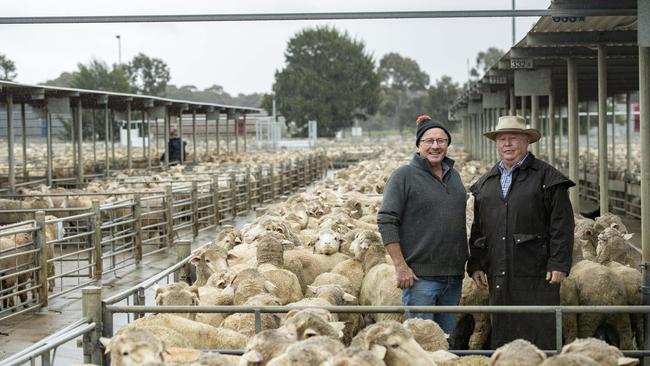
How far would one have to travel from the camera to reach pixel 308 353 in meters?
4.69

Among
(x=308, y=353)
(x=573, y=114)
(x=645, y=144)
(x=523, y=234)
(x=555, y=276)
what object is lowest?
(x=308, y=353)

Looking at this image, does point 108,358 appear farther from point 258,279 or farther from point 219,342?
point 258,279

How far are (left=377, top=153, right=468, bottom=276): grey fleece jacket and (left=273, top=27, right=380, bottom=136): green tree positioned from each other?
84.3m

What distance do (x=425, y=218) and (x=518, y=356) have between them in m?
1.98

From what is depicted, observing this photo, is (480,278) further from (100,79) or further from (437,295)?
(100,79)

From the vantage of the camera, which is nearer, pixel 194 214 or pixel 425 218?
pixel 425 218

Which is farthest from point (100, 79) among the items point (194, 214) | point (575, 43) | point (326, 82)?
point (575, 43)

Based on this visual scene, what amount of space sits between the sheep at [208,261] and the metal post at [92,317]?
3377 millimetres

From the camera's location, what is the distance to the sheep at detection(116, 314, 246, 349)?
254 inches

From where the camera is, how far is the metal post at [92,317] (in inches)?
239

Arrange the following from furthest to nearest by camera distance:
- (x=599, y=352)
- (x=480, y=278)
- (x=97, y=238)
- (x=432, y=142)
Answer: (x=97, y=238) → (x=480, y=278) → (x=432, y=142) → (x=599, y=352)

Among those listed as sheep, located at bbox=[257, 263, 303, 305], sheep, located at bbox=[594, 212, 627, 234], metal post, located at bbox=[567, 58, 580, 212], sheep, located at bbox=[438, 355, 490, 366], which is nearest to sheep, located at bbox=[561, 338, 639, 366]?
sheep, located at bbox=[438, 355, 490, 366]

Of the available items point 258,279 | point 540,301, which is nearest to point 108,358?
point 258,279

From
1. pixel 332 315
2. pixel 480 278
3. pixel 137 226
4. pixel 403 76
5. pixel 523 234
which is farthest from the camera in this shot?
pixel 403 76
